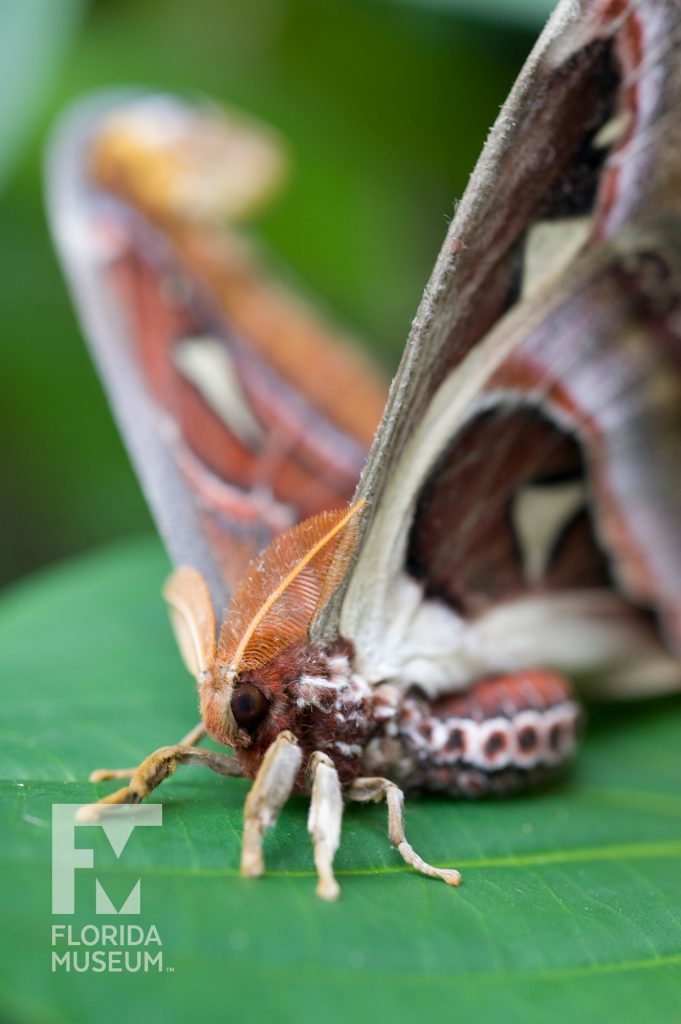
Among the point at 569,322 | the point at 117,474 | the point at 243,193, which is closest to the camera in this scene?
the point at 569,322

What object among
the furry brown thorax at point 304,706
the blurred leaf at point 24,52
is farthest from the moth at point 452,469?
the blurred leaf at point 24,52

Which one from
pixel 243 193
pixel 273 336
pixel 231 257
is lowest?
pixel 273 336

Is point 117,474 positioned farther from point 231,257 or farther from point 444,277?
point 444,277

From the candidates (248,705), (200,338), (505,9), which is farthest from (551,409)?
(505,9)

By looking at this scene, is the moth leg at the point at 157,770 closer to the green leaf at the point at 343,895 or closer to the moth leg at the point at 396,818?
the green leaf at the point at 343,895

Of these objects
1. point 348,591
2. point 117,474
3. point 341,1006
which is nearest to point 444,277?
point 348,591

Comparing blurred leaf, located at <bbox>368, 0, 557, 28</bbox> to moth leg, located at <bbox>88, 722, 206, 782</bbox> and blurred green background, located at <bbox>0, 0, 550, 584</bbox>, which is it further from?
moth leg, located at <bbox>88, 722, 206, 782</bbox>

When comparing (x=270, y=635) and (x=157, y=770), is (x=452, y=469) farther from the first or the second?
(x=157, y=770)
